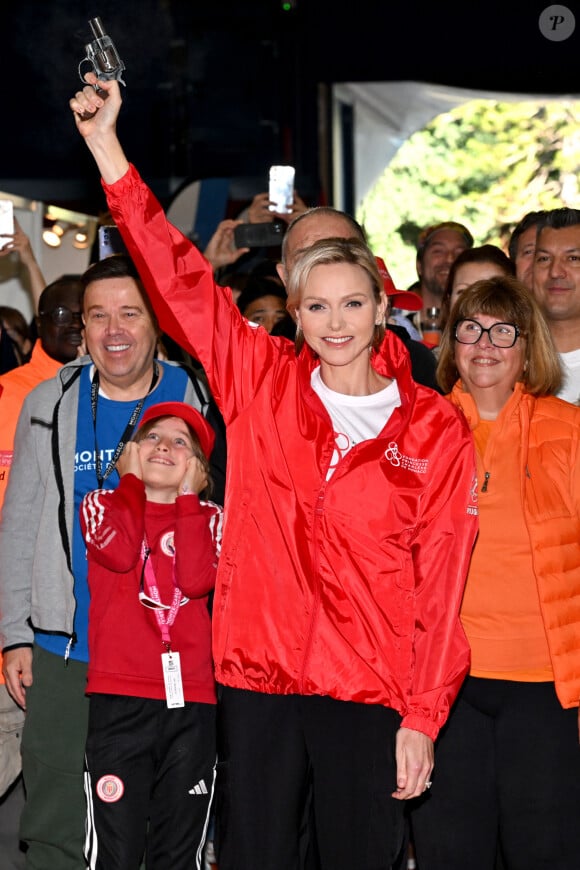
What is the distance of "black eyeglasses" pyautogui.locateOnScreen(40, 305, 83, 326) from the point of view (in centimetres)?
510

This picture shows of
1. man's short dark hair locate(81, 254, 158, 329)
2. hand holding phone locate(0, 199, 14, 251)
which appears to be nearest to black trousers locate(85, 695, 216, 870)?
man's short dark hair locate(81, 254, 158, 329)

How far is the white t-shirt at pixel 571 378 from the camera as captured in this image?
440 cm

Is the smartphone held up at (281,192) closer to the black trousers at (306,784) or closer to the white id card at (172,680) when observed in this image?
the white id card at (172,680)

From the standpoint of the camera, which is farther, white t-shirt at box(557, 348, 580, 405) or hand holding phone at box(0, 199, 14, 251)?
hand holding phone at box(0, 199, 14, 251)

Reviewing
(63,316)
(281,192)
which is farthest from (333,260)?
(281,192)

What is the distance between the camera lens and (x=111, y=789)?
3.74 metres

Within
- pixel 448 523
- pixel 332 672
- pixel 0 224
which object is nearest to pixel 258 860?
pixel 332 672

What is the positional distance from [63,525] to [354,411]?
1.13 metres

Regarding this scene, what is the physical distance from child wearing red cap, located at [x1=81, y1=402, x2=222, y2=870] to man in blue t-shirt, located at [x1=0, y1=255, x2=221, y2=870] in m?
0.16

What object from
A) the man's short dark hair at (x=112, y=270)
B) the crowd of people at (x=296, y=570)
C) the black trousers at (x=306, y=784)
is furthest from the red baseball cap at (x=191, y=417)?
the black trousers at (x=306, y=784)

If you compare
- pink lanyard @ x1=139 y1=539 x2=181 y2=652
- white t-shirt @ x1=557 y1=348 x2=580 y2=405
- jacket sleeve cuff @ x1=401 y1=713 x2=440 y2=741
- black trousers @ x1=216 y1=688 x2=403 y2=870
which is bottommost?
black trousers @ x1=216 y1=688 x2=403 y2=870

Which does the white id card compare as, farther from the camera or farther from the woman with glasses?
the camera

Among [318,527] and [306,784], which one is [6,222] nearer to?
[318,527]

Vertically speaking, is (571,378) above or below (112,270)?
below
